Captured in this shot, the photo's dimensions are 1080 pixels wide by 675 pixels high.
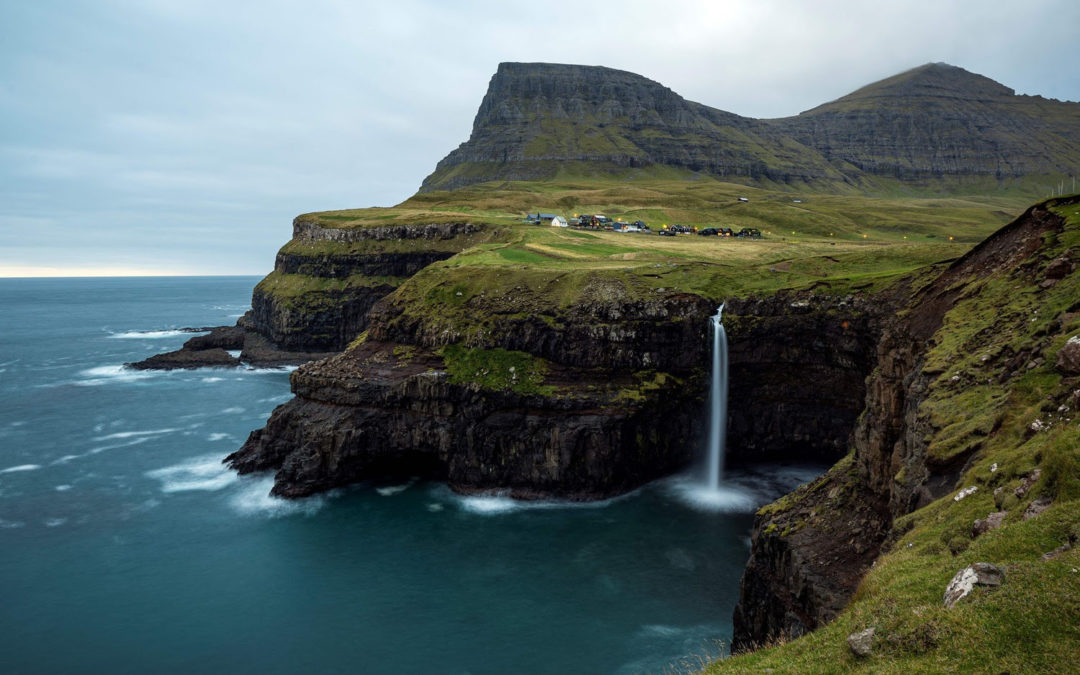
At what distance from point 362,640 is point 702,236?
9241cm

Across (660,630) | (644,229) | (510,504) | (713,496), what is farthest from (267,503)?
(644,229)

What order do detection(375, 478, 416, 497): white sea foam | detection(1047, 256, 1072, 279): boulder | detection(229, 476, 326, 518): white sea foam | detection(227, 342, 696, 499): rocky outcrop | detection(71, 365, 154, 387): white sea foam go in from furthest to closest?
detection(71, 365, 154, 387): white sea foam, detection(375, 478, 416, 497): white sea foam, detection(227, 342, 696, 499): rocky outcrop, detection(229, 476, 326, 518): white sea foam, detection(1047, 256, 1072, 279): boulder

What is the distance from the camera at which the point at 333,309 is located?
11419 cm

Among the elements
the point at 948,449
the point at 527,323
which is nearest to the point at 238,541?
the point at 527,323

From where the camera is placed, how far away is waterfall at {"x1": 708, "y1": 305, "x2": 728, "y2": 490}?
57281mm

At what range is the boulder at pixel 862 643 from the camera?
11625mm

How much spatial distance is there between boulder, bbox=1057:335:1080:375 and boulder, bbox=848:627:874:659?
9949 mm

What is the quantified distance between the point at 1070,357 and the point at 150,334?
18507cm

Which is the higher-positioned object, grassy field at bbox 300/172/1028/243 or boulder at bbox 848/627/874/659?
grassy field at bbox 300/172/1028/243

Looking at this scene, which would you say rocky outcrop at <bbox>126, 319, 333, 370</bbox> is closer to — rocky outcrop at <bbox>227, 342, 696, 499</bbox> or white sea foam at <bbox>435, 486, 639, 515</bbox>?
rocky outcrop at <bbox>227, 342, 696, 499</bbox>

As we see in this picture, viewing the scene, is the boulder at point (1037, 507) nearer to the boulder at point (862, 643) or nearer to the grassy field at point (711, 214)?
the boulder at point (862, 643)

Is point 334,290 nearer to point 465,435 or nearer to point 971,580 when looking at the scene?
point 465,435

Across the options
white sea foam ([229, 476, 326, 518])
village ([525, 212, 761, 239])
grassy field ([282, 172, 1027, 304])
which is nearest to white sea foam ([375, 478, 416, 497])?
white sea foam ([229, 476, 326, 518])

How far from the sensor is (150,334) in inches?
6216
